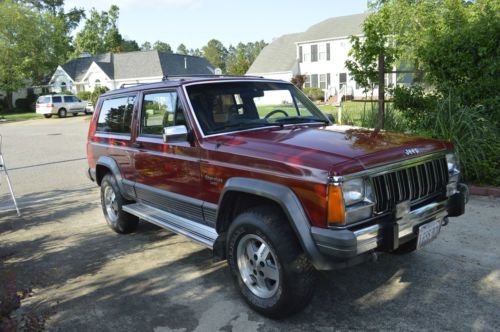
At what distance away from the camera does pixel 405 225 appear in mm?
3424

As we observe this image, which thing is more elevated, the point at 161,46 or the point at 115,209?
the point at 161,46

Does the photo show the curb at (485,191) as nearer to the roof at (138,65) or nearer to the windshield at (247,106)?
the windshield at (247,106)

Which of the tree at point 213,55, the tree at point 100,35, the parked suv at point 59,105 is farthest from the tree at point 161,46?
the parked suv at point 59,105

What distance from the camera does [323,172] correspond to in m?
3.12

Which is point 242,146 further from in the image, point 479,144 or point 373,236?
point 479,144

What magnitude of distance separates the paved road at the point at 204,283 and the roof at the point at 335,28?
35714mm

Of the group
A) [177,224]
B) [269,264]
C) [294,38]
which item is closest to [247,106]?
[177,224]

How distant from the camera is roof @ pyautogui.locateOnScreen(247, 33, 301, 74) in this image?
43812mm

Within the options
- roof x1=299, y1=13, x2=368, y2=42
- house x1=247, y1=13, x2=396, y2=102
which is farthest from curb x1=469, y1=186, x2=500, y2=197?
roof x1=299, y1=13, x2=368, y2=42

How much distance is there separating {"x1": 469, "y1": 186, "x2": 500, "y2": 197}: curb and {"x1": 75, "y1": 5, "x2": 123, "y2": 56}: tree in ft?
233

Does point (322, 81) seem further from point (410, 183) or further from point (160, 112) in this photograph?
point (410, 183)

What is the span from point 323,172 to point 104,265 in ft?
9.86

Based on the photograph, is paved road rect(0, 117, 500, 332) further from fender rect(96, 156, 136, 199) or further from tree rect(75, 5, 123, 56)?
tree rect(75, 5, 123, 56)

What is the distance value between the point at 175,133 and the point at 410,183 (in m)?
2.12
